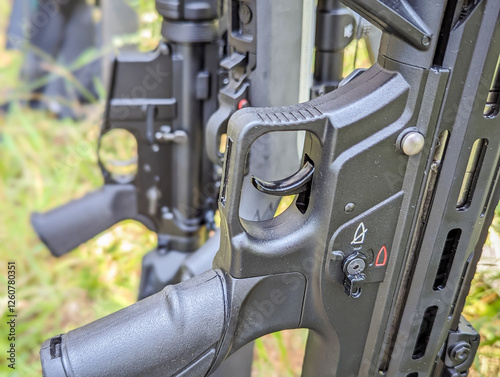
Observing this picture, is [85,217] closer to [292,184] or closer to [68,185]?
[68,185]

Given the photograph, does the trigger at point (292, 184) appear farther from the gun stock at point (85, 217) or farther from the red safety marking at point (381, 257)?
the gun stock at point (85, 217)

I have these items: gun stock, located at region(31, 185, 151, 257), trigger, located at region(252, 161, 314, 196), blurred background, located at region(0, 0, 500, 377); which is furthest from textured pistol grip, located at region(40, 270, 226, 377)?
gun stock, located at region(31, 185, 151, 257)

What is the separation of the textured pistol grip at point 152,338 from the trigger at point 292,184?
0.16m

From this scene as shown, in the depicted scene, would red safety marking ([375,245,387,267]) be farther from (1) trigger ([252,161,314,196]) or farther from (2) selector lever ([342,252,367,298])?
(1) trigger ([252,161,314,196])

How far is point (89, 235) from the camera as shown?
5.49 ft

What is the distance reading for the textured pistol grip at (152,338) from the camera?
78 centimetres

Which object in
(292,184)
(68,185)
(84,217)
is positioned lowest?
(68,185)

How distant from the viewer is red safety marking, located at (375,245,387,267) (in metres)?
0.82

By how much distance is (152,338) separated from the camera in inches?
31.2

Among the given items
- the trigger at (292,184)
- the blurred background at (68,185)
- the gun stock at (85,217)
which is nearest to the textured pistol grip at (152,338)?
the trigger at (292,184)

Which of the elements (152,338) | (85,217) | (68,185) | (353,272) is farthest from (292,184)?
(68,185)

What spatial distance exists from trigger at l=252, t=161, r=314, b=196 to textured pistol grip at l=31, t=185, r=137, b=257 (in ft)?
3.15

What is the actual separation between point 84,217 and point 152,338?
0.93 m

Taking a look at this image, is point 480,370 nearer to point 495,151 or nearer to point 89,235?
point 495,151
